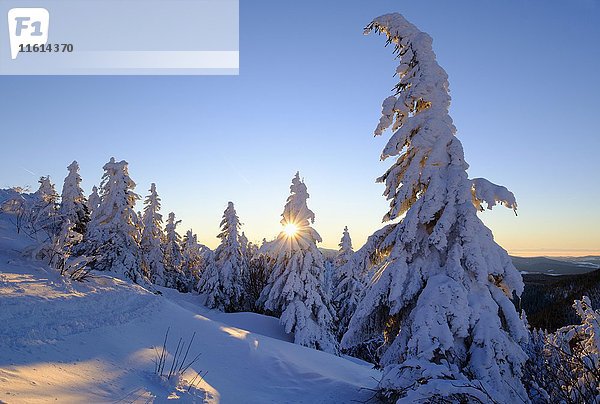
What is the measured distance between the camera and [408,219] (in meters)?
8.02

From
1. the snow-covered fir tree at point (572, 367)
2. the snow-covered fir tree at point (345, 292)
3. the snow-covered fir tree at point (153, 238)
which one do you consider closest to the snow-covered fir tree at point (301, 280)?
the snow-covered fir tree at point (345, 292)

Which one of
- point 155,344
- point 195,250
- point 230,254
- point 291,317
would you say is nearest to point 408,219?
point 155,344

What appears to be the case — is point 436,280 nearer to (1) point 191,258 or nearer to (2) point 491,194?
(2) point 491,194

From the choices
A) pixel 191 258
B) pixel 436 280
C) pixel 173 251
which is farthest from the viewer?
pixel 191 258

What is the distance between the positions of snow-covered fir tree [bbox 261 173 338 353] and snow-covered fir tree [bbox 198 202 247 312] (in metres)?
11.2

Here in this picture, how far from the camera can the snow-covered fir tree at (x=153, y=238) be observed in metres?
36.9

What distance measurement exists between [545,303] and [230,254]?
94.3 meters

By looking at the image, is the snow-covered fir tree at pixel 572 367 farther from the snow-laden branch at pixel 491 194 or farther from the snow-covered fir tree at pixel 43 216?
the snow-covered fir tree at pixel 43 216

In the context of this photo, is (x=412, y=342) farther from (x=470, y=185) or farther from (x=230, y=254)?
(x=230, y=254)

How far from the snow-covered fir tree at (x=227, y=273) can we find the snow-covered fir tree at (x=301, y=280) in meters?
11.2

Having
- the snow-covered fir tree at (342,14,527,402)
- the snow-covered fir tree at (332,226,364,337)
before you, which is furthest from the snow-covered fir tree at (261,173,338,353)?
the snow-covered fir tree at (342,14,527,402)

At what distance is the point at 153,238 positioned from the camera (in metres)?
38.7

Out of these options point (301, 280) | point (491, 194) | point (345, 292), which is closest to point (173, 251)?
point (345, 292)

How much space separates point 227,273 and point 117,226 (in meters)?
11.4
